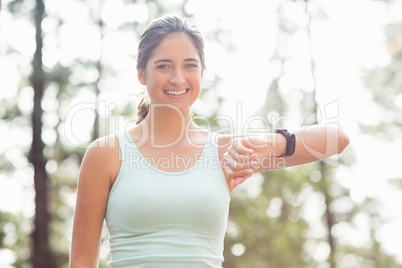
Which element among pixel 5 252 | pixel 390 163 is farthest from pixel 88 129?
pixel 390 163

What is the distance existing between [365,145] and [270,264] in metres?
3.90

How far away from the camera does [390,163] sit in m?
11.1

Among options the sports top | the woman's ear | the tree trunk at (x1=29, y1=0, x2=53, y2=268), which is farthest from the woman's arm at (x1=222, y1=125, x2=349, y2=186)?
the tree trunk at (x1=29, y1=0, x2=53, y2=268)

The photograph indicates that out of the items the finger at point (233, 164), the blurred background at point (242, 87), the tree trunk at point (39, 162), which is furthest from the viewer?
the tree trunk at point (39, 162)

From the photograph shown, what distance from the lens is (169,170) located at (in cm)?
193

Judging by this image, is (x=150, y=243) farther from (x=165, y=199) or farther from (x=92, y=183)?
(x=92, y=183)

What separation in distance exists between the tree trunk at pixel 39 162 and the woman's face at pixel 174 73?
26.4 feet

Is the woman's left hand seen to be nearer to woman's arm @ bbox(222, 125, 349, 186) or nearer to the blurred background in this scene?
woman's arm @ bbox(222, 125, 349, 186)

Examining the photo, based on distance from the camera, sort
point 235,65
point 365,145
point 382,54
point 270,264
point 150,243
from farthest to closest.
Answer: point 382,54, point 365,145, point 235,65, point 270,264, point 150,243

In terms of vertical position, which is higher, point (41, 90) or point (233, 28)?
point (233, 28)

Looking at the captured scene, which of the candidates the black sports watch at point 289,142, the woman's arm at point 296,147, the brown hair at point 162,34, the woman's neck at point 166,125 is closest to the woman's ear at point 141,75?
the brown hair at point 162,34

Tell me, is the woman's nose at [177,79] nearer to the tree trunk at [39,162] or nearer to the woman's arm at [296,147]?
the woman's arm at [296,147]

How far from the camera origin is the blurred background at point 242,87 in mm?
9234

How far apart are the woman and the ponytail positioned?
182mm
